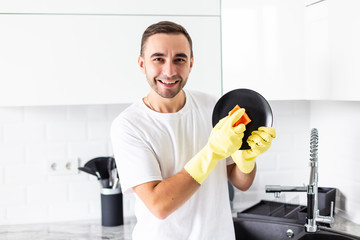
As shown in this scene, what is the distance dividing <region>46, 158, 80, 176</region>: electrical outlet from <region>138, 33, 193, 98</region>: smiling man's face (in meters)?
0.95

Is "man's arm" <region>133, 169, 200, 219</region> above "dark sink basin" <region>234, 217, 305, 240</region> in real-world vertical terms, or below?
above

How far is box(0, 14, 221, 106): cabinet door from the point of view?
1841 millimetres

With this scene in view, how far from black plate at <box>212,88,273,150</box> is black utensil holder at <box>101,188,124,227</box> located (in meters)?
0.84

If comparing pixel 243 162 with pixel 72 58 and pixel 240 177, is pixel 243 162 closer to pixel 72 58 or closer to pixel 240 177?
pixel 240 177

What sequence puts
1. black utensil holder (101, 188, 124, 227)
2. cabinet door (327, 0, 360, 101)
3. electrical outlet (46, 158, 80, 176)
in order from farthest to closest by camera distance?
electrical outlet (46, 158, 80, 176) < black utensil holder (101, 188, 124, 227) < cabinet door (327, 0, 360, 101)

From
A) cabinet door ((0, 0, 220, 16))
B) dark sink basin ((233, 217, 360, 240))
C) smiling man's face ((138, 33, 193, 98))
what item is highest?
cabinet door ((0, 0, 220, 16))

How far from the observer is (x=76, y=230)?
2.14 meters

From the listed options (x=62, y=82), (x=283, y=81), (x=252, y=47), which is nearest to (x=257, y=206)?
(x=283, y=81)

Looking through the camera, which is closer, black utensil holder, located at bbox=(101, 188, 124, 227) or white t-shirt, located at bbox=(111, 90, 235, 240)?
white t-shirt, located at bbox=(111, 90, 235, 240)

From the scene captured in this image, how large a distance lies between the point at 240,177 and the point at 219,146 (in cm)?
28

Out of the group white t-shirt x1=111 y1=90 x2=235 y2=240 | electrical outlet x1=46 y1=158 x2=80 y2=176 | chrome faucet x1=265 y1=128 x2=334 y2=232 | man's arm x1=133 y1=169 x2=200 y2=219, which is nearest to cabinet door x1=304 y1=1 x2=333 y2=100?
chrome faucet x1=265 y1=128 x2=334 y2=232

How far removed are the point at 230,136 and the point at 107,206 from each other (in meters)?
1.05

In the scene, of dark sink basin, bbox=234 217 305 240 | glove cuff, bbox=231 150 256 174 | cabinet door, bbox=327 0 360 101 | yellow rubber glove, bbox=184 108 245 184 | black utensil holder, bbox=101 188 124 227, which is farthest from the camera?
black utensil holder, bbox=101 188 124 227

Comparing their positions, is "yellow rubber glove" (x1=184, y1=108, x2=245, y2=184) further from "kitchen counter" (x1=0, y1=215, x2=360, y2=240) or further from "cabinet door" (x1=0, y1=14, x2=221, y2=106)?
"kitchen counter" (x1=0, y1=215, x2=360, y2=240)
